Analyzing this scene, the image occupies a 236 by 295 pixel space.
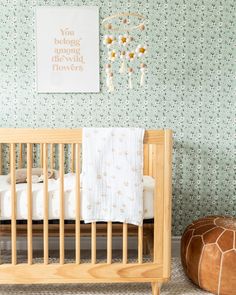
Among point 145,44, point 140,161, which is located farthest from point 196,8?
point 140,161

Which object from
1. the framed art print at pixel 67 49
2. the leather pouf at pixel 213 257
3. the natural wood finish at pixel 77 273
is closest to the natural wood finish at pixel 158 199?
the natural wood finish at pixel 77 273

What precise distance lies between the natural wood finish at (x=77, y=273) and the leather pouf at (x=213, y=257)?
0.97 feet

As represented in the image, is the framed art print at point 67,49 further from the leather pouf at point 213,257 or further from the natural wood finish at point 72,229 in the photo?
the leather pouf at point 213,257

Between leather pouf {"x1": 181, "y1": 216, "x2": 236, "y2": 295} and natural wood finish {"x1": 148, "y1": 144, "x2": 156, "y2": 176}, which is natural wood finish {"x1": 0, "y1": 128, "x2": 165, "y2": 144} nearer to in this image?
natural wood finish {"x1": 148, "y1": 144, "x2": 156, "y2": 176}

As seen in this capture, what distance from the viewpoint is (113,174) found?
1.95 meters

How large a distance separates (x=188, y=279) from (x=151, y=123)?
109cm

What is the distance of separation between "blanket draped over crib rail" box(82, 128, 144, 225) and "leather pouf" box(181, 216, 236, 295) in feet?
1.55

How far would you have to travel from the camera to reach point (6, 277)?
77.9 inches

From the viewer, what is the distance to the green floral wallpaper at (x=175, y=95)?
2824mm

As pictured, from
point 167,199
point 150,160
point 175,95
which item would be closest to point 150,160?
point 150,160

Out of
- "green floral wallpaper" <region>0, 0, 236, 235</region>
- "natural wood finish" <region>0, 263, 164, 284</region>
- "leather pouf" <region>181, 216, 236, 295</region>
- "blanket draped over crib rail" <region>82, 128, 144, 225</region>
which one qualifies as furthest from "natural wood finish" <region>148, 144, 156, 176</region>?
"natural wood finish" <region>0, 263, 164, 284</region>

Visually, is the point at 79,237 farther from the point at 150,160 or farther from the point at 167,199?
the point at 150,160

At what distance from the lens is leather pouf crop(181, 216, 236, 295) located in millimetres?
2121

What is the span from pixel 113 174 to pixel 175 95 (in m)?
1.12
